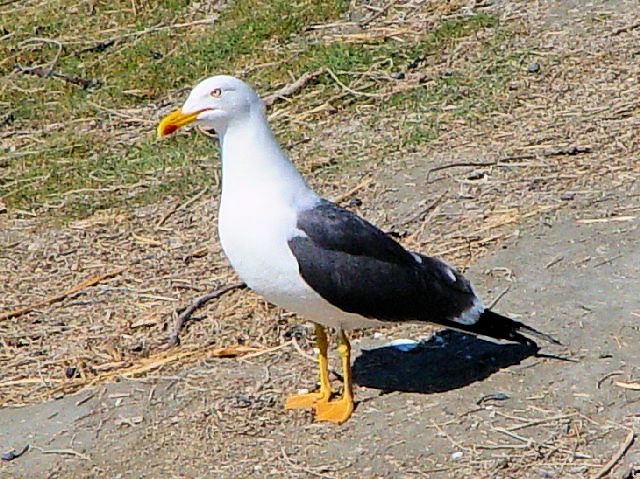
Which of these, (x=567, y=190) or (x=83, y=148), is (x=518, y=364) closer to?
(x=567, y=190)

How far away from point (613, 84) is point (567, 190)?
5.26ft

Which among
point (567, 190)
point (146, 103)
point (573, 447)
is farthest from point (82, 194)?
point (573, 447)

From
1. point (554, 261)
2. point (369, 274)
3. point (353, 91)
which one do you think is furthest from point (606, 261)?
point (353, 91)

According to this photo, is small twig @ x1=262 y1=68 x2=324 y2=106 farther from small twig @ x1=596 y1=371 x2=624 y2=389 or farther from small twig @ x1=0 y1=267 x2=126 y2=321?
small twig @ x1=596 y1=371 x2=624 y2=389

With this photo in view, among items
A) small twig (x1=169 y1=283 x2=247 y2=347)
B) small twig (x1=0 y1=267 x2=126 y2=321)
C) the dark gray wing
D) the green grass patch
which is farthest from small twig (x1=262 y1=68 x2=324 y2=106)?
the dark gray wing

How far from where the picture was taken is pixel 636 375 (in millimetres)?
5473

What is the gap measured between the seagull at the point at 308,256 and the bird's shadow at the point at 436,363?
182 mm

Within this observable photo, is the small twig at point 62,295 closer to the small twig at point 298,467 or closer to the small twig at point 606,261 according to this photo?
the small twig at point 298,467

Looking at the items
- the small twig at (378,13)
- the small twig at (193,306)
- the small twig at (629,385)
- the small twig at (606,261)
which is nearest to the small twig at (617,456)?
the small twig at (629,385)

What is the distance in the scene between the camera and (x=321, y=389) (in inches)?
221

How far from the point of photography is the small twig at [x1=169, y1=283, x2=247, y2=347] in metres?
6.36

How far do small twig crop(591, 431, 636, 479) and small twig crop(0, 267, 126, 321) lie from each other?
10.4 feet

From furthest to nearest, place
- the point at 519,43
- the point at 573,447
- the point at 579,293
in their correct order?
the point at 519,43, the point at 579,293, the point at 573,447

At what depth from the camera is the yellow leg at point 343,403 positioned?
17.9 feet
